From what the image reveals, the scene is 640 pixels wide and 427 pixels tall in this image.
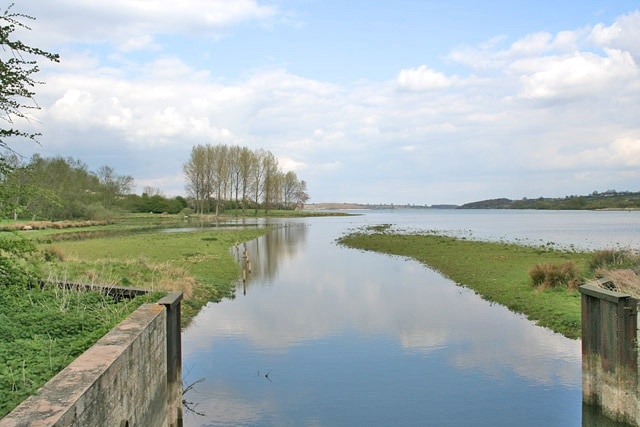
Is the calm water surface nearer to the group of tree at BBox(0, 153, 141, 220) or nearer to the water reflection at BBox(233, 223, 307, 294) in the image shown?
the water reflection at BBox(233, 223, 307, 294)

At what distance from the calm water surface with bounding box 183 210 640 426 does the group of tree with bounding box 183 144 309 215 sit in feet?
275

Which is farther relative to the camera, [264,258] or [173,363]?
[264,258]

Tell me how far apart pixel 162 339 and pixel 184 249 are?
26.3m

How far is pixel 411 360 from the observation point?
12.0 metres

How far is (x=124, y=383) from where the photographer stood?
248 inches

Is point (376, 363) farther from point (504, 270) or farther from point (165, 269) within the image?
point (504, 270)

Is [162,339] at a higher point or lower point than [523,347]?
higher

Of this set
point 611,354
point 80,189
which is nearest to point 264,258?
point 611,354

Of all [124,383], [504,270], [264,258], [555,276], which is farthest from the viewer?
[264,258]

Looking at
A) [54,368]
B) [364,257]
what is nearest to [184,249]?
[364,257]

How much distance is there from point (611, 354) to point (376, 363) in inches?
192

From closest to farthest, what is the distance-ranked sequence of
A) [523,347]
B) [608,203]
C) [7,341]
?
[7,341], [523,347], [608,203]

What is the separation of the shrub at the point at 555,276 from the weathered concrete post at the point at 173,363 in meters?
13.7

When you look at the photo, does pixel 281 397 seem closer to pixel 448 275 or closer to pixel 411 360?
pixel 411 360
